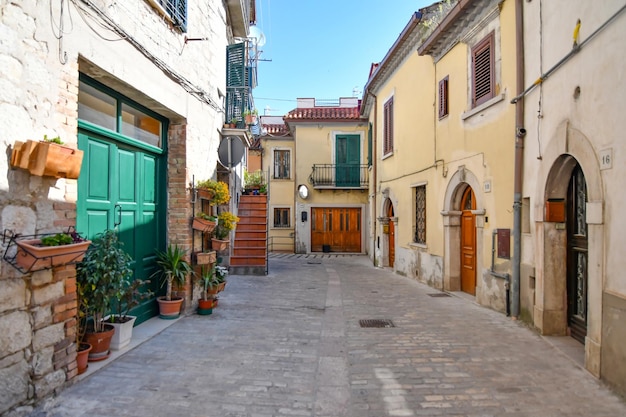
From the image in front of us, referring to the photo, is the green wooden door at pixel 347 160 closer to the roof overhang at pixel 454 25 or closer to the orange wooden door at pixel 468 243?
the roof overhang at pixel 454 25

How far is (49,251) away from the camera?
9.46ft

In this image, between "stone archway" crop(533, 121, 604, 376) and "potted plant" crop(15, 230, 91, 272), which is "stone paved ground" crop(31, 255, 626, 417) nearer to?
"stone archway" crop(533, 121, 604, 376)

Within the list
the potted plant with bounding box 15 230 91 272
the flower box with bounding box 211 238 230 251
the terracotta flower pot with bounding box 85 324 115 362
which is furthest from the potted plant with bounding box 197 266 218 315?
the potted plant with bounding box 15 230 91 272

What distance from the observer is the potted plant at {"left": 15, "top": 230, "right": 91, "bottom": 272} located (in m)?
2.80

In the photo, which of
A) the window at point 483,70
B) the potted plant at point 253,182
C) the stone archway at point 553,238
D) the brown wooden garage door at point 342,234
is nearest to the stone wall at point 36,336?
the stone archway at point 553,238

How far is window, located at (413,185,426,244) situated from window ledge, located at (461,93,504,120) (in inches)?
107

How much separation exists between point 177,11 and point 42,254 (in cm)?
404

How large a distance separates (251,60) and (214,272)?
7522mm

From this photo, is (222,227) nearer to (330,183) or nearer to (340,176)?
(330,183)

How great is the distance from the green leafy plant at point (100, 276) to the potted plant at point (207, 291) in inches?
86.5

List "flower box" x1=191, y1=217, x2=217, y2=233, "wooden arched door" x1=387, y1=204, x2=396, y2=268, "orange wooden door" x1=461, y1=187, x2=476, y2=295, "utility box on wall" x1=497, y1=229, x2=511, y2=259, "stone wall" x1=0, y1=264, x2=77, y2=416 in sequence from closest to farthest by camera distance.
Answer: "stone wall" x1=0, y1=264, x2=77, y2=416 < "flower box" x1=191, y1=217, x2=217, y2=233 < "utility box on wall" x1=497, y1=229, x2=511, y2=259 < "orange wooden door" x1=461, y1=187, x2=476, y2=295 < "wooden arched door" x1=387, y1=204, x2=396, y2=268

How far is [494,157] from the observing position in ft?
21.8

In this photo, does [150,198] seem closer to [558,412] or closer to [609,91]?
[558,412]

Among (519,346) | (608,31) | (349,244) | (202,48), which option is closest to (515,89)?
(608,31)
